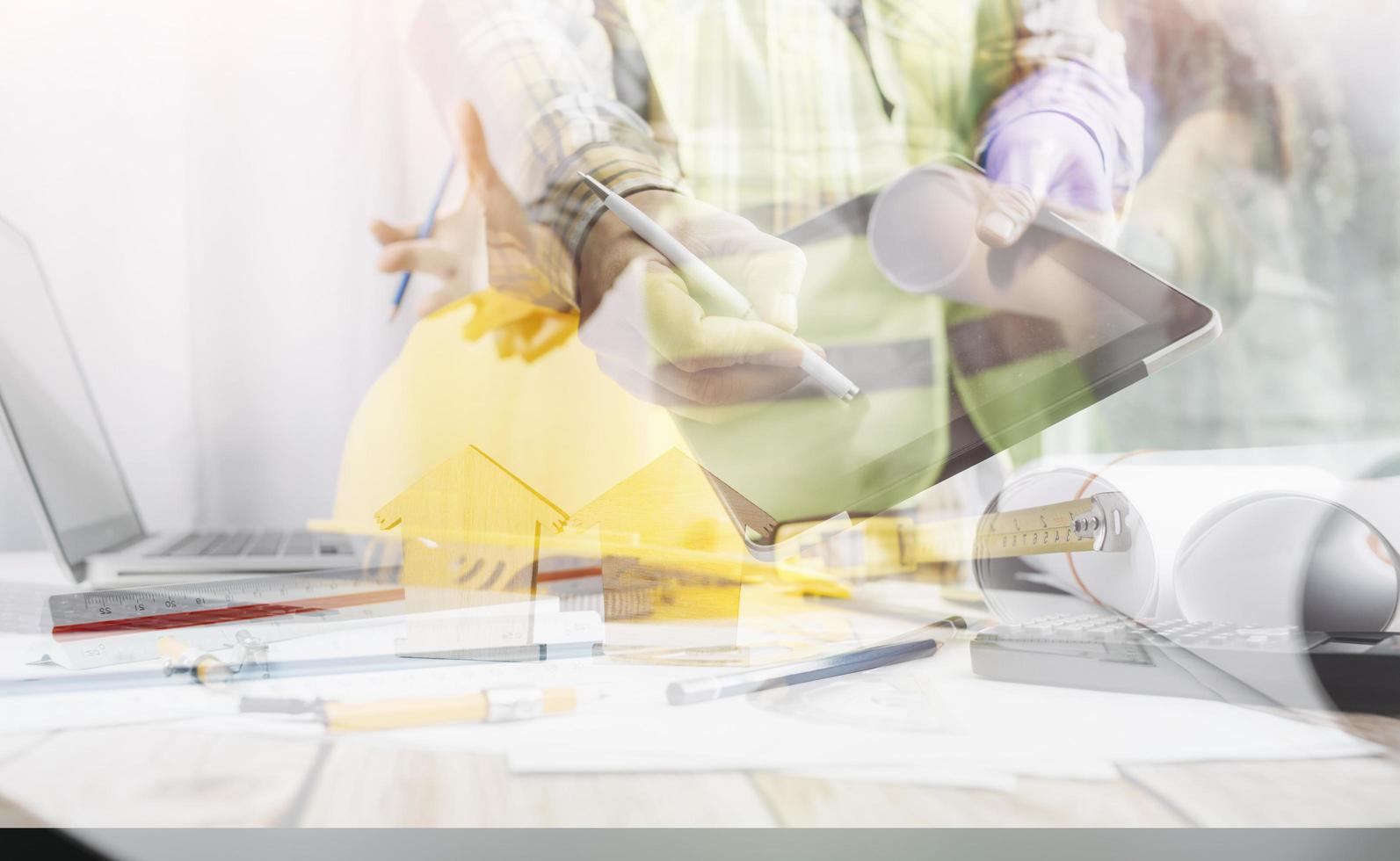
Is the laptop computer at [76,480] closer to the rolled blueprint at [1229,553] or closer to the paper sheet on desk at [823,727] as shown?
the paper sheet on desk at [823,727]

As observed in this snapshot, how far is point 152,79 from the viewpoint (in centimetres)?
53

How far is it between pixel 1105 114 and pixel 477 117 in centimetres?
43

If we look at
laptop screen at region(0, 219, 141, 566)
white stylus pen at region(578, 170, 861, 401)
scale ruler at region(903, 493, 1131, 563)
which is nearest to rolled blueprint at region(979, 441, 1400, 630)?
scale ruler at region(903, 493, 1131, 563)

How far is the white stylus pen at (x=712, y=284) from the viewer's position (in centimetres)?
31

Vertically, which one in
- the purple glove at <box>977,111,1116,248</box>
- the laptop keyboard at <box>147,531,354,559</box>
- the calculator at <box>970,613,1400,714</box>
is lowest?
the calculator at <box>970,613,1400,714</box>

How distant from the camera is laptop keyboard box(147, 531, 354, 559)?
1.26ft

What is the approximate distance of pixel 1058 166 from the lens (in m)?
0.45

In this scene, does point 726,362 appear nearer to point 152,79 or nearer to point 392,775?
point 392,775

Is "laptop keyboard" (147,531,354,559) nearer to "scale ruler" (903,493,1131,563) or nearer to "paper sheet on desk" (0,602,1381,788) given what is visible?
"paper sheet on desk" (0,602,1381,788)

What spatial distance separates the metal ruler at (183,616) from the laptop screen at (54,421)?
0.17 m

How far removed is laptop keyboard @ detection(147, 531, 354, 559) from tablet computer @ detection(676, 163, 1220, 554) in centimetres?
21

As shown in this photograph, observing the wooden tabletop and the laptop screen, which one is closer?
the wooden tabletop

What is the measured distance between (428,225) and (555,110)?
0.17m

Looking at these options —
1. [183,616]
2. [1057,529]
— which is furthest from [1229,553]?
[183,616]
